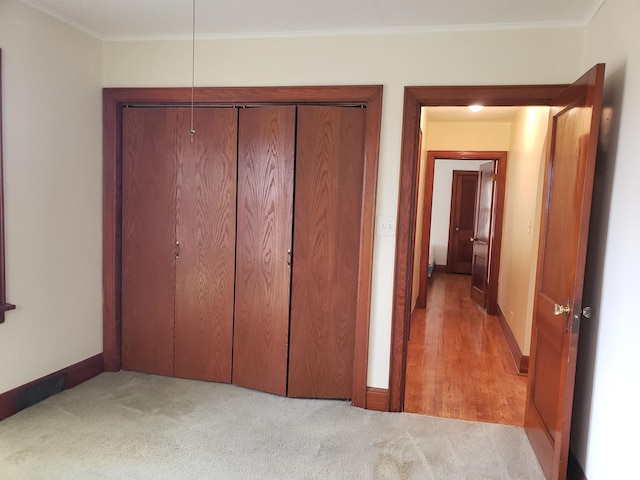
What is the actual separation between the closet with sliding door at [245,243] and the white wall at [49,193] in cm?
24

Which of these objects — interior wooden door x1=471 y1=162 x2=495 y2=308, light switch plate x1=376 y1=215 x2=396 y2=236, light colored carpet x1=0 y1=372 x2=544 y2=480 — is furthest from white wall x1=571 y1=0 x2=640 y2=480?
interior wooden door x1=471 y1=162 x2=495 y2=308

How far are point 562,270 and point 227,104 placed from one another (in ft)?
7.28

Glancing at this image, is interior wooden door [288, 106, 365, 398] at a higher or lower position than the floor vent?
higher

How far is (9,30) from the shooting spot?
94.1 inches

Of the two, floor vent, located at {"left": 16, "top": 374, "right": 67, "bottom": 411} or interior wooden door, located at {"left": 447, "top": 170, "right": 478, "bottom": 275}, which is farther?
interior wooden door, located at {"left": 447, "top": 170, "right": 478, "bottom": 275}

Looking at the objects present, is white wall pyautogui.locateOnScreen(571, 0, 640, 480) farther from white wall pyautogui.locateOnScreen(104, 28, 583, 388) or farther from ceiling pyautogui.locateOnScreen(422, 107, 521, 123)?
ceiling pyautogui.locateOnScreen(422, 107, 521, 123)

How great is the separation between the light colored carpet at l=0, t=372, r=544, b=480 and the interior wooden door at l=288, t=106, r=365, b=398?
9.2 inches

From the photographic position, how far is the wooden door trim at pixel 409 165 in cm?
251

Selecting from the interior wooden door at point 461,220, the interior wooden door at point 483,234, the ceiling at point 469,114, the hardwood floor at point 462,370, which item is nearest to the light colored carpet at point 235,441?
the hardwood floor at point 462,370

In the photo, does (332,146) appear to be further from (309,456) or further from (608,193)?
(309,456)

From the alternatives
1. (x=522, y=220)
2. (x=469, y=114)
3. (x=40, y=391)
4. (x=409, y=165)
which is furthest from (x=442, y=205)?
(x=40, y=391)

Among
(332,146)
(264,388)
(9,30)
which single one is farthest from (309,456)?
(9,30)

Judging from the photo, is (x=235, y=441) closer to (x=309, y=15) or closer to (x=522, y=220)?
(x=309, y=15)

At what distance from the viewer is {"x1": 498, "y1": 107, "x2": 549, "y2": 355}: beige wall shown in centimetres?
355
